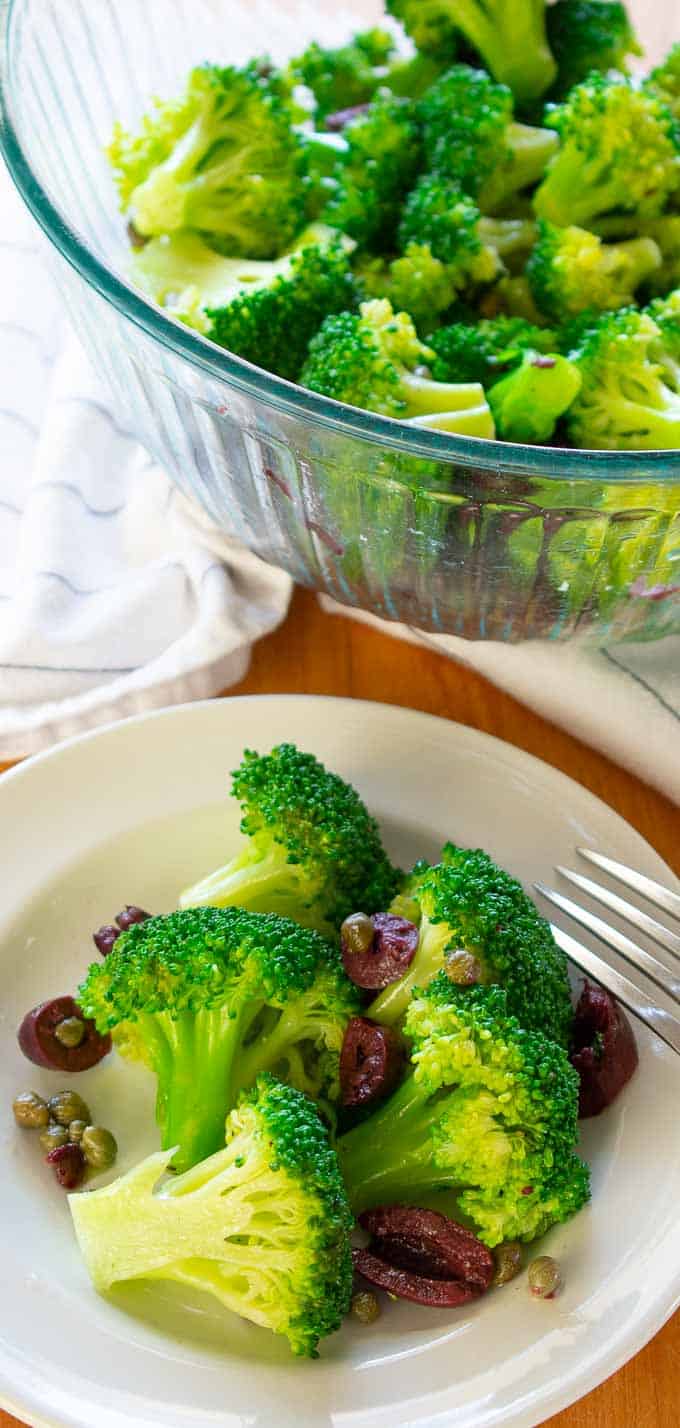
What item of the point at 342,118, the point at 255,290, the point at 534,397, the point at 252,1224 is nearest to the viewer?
the point at 252,1224

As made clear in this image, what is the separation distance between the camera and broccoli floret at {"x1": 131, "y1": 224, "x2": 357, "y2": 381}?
5.83ft

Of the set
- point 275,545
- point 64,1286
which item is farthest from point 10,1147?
point 275,545

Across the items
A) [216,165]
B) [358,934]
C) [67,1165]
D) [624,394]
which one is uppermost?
[216,165]

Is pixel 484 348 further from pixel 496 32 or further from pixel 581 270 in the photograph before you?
pixel 496 32

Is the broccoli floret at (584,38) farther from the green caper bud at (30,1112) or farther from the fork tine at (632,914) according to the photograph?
the green caper bud at (30,1112)

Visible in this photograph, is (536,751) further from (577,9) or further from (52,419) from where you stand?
(577,9)

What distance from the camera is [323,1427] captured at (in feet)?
4.20

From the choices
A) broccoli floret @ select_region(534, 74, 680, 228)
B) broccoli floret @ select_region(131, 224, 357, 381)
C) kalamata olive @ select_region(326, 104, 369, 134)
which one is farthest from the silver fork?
kalamata olive @ select_region(326, 104, 369, 134)

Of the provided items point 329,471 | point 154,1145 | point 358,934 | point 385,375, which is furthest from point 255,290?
point 154,1145

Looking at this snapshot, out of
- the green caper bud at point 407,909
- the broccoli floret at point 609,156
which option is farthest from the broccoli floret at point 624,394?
the green caper bud at point 407,909

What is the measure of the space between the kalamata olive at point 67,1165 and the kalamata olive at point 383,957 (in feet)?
1.12

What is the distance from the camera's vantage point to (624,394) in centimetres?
173

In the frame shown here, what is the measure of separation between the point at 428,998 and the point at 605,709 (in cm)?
62

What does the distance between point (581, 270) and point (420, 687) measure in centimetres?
61
